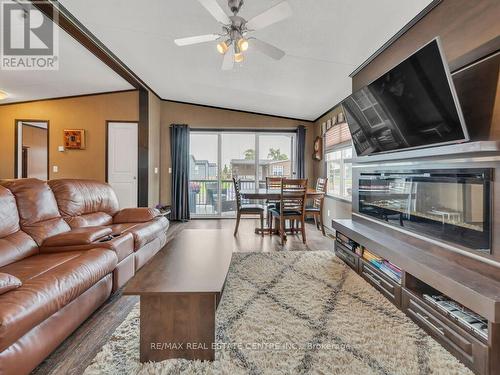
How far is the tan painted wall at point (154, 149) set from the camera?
5.23 m

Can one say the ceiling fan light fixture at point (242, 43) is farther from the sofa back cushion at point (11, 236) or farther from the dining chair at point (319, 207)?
the dining chair at point (319, 207)

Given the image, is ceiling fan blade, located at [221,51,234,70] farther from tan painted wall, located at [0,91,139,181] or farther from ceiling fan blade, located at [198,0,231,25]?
tan painted wall, located at [0,91,139,181]

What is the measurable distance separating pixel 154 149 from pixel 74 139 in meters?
1.47

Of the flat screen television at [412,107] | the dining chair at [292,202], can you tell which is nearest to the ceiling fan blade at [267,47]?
the flat screen television at [412,107]

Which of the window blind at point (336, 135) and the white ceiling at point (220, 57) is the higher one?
the white ceiling at point (220, 57)

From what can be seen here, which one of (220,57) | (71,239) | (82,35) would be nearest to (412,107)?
(220,57)

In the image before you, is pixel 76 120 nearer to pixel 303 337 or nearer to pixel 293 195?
pixel 293 195

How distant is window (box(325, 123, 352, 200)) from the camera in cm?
436

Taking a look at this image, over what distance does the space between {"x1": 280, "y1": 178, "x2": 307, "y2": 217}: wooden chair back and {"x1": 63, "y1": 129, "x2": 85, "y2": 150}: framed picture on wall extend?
4.07m

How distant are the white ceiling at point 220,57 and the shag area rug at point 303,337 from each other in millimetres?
A: 2429

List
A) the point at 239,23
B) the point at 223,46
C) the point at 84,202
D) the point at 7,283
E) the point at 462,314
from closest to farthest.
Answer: the point at 7,283, the point at 462,314, the point at 239,23, the point at 223,46, the point at 84,202

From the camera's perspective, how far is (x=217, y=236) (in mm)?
2605

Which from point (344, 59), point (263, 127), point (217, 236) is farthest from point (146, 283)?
point (263, 127)

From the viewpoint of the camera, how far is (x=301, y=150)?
5.86m
